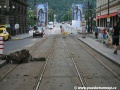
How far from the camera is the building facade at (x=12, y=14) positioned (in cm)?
4748

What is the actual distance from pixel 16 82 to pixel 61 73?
8.01 feet

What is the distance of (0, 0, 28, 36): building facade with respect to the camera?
1869 inches

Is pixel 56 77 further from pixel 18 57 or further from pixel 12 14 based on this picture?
pixel 12 14

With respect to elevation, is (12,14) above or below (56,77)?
above

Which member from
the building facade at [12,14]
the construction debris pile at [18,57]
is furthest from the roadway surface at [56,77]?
the building facade at [12,14]

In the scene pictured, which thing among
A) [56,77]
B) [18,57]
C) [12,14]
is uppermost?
[12,14]

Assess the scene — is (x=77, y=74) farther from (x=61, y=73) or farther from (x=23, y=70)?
(x=23, y=70)

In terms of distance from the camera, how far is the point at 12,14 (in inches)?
2009

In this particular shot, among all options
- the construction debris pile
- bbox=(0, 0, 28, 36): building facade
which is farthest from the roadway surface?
bbox=(0, 0, 28, 36): building facade

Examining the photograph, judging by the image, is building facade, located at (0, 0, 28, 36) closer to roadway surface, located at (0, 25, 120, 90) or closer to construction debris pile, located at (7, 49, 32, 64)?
construction debris pile, located at (7, 49, 32, 64)

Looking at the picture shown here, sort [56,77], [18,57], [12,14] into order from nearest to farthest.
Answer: [56,77] → [18,57] → [12,14]

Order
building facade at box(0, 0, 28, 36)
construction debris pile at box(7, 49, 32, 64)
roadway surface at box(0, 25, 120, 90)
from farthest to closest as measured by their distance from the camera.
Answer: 1. building facade at box(0, 0, 28, 36)
2. construction debris pile at box(7, 49, 32, 64)
3. roadway surface at box(0, 25, 120, 90)

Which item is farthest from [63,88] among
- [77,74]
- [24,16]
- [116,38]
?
[24,16]

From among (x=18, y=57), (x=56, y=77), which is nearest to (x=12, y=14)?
(x=18, y=57)
